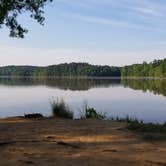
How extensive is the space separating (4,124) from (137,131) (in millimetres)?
3743

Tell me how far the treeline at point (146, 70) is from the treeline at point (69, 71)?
23.2 feet

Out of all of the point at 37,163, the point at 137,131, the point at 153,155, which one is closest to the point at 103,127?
the point at 137,131

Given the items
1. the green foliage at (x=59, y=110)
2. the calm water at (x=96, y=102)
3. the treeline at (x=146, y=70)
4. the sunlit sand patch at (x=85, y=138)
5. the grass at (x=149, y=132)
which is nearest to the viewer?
the sunlit sand patch at (x=85, y=138)

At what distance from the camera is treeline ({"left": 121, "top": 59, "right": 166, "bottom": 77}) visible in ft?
466

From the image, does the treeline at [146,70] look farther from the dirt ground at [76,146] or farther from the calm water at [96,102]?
the dirt ground at [76,146]

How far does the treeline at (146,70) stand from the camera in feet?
466

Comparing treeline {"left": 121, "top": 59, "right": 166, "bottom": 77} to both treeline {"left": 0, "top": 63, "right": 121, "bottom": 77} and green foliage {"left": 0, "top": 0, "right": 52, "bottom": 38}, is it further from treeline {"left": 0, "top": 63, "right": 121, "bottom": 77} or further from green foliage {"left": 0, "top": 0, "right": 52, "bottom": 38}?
green foliage {"left": 0, "top": 0, "right": 52, "bottom": 38}

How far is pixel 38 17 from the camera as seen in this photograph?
16312 mm

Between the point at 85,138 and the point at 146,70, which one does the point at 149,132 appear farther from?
the point at 146,70

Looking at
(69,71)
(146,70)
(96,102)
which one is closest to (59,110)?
(96,102)

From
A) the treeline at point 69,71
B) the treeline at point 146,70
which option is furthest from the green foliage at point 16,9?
the treeline at point 69,71

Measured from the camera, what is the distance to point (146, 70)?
162 metres

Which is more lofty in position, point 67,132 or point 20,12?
point 20,12

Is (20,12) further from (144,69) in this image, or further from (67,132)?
(144,69)
